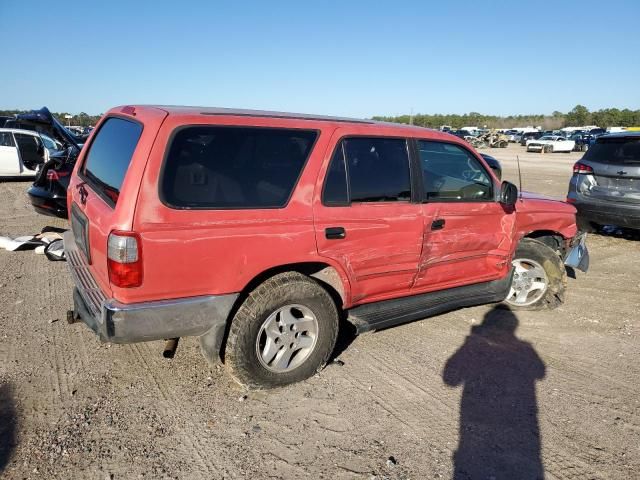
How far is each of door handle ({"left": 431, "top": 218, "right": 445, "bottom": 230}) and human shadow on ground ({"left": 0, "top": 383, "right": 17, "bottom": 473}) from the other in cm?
305

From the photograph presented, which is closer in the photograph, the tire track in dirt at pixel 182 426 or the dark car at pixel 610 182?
the tire track in dirt at pixel 182 426

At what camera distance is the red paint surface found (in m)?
2.74

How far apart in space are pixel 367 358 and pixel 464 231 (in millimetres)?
1318

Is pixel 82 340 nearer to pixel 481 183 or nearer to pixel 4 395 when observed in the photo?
pixel 4 395

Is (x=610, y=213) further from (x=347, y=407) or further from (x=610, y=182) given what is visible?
(x=347, y=407)

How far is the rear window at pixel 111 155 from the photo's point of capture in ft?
9.71

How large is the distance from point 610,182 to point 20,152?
13886 millimetres

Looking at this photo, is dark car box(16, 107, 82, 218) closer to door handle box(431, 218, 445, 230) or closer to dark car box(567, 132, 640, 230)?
door handle box(431, 218, 445, 230)

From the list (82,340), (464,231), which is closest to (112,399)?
(82,340)

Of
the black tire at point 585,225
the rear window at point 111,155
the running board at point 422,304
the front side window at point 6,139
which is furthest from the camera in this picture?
the front side window at point 6,139

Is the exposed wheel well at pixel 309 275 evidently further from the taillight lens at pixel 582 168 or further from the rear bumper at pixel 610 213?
the taillight lens at pixel 582 168

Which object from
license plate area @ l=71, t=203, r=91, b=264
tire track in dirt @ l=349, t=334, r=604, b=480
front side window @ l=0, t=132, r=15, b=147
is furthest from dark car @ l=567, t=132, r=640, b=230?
front side window @ l=0, t=132, r=15, b=147

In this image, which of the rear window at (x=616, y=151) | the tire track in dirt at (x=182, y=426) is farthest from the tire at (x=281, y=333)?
the rear window at (x=616, y=151)

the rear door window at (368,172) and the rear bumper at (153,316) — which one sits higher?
the rear door window at (368,172)
